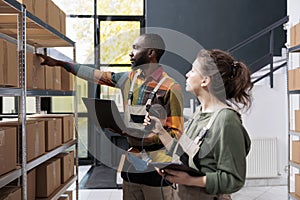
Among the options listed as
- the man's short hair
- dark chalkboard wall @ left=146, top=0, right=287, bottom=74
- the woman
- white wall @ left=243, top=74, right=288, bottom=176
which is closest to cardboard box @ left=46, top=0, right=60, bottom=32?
the man's short hair

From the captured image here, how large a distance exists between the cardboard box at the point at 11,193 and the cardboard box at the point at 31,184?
13.4 inches

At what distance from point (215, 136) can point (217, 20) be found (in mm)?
5997

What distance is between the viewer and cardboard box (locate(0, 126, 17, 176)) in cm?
199

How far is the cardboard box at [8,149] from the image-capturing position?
1990 mm

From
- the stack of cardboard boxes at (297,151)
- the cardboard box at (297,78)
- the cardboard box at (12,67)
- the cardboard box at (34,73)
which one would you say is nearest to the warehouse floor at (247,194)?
the stack of cardboard boxes at (297,151)

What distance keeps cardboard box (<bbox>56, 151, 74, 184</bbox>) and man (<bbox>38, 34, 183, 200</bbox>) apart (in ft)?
3.38

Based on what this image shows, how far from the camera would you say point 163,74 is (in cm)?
243

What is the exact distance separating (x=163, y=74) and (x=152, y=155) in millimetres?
492

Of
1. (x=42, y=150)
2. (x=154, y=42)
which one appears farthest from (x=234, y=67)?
(x=42, y=150)

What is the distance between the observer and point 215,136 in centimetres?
150

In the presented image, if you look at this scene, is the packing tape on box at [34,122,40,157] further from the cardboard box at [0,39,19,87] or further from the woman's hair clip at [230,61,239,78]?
the woman's hair clip at [230,61,239,78]

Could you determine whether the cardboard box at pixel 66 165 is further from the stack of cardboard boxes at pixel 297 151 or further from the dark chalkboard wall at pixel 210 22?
the dark chalkboard wall at pixel 210 22

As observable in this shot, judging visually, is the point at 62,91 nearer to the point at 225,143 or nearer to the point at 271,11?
the point at 225,143

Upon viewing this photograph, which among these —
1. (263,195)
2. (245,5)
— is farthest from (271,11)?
(263,195)
